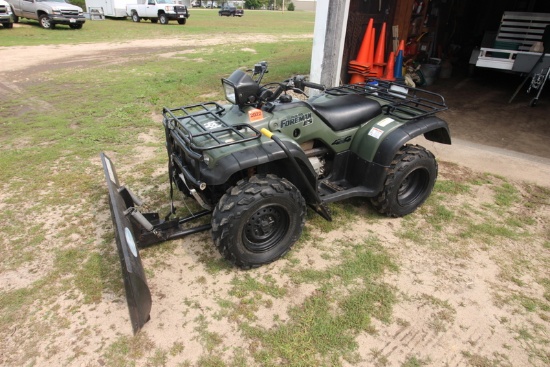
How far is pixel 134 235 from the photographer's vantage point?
→ 2.88 metres

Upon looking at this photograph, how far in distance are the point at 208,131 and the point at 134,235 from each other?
1.03 meters

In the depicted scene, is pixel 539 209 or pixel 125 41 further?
pixel 125 41

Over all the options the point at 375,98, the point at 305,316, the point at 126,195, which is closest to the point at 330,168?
the point at 375,98

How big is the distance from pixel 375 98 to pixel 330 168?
3.16ft

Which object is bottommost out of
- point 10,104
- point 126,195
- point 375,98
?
point 10,104

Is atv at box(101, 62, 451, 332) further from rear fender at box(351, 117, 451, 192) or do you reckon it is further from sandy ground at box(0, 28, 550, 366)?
sandy ground at box(0, 28, 550, 366)

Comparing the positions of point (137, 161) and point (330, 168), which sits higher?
point (330, 168)

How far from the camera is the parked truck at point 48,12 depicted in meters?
17.4

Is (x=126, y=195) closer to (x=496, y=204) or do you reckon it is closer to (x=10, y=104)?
(x=496, y=204)

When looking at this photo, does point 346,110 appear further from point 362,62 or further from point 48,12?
point 48,12

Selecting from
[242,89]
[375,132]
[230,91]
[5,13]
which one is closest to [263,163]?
[242,89]

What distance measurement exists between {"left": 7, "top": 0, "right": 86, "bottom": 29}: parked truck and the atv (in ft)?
60.7

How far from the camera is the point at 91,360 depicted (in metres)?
2.22

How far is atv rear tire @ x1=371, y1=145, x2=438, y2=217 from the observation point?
3.42 m
